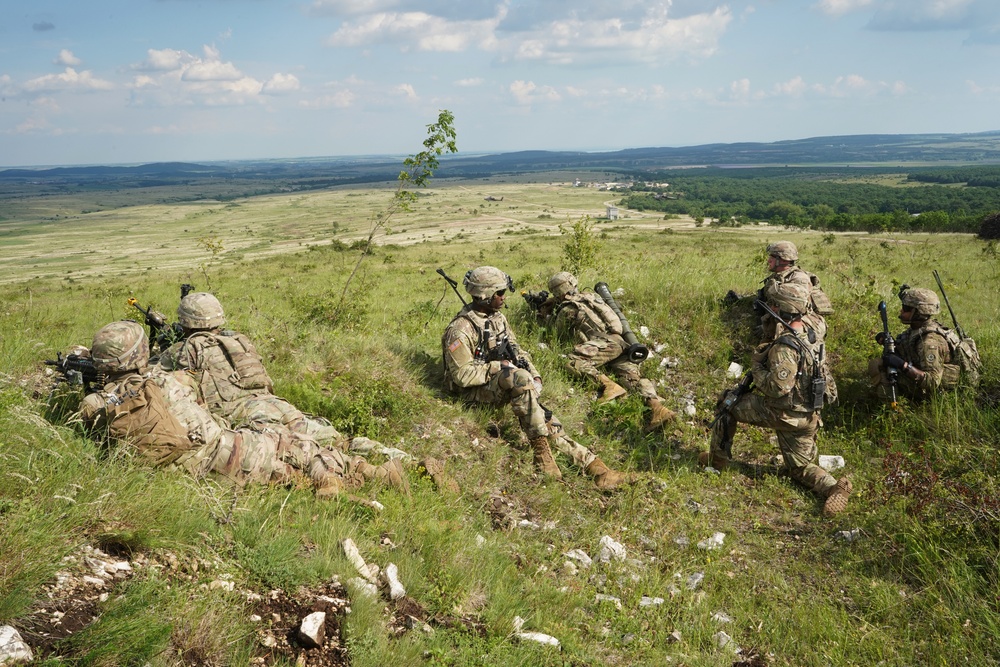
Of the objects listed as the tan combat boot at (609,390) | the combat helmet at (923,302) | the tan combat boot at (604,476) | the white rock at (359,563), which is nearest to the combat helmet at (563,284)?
the tan combat boot at (609,390)

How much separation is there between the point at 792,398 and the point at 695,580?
2.25m

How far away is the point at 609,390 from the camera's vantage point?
7.89 meters

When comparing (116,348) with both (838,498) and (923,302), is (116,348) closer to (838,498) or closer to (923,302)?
(838,498)

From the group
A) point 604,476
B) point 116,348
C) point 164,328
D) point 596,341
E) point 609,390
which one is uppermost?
point 116,348

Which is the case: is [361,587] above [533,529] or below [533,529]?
above

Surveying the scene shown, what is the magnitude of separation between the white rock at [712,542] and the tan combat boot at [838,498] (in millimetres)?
1069

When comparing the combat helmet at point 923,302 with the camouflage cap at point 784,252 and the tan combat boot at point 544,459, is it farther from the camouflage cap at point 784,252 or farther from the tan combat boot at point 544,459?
the tan combat boot at point 544,459

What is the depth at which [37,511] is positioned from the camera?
3018 mm

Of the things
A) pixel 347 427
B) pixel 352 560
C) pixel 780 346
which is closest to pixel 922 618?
pixel 780 346

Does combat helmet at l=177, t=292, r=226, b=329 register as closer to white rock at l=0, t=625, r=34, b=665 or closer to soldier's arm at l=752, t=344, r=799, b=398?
white rock at l=0, t=625, r=34, b=665

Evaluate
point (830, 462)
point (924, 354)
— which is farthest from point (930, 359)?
point (830, 462)

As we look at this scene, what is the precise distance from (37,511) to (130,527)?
427mm

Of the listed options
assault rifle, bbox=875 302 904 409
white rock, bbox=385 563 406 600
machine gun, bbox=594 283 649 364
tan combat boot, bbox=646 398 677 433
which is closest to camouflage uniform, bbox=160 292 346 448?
white rock, bbox=385 563 406 600

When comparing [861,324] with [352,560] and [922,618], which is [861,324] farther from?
[352,560]
